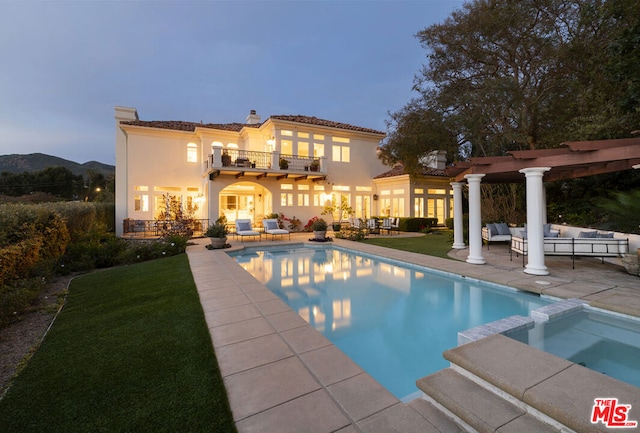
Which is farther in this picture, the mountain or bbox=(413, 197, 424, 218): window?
the mountain

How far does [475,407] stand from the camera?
2.23m

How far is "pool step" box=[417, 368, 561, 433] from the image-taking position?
2.04 meters

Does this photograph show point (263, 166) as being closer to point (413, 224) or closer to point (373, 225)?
point (373, 225)

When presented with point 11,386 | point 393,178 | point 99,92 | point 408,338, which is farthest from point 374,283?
point 99,92

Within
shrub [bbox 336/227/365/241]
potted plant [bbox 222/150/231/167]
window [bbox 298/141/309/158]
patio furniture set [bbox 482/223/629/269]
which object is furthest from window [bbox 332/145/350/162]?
patio furniture set [bbox 482/223/629/269]

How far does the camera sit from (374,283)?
7.44m

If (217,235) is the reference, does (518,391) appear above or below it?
below

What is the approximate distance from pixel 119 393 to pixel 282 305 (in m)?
2.62

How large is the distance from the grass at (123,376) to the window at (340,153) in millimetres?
15870

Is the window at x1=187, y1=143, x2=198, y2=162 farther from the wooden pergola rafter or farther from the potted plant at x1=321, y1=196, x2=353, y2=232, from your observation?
the wooden pergola rafter

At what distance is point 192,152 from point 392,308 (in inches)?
669

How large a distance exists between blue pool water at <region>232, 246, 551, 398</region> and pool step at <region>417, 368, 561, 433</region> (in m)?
0.70

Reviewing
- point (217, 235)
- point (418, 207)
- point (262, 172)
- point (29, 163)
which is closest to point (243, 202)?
point (262, 172)

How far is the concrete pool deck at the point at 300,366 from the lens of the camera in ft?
7.13
